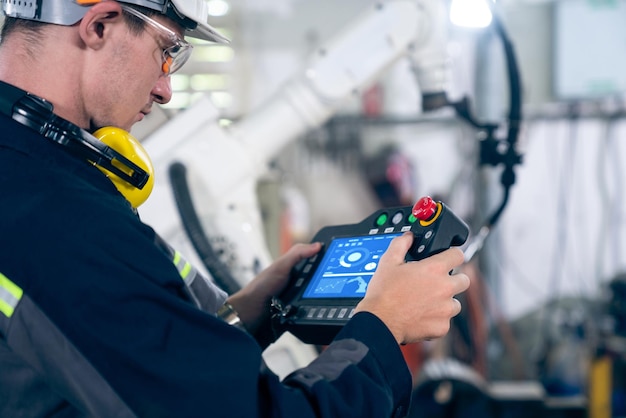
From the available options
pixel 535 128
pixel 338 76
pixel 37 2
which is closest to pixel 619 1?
pixel 535 128

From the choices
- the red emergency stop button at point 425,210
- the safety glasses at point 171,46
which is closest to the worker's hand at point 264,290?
the red emergency stop button at point 425,210

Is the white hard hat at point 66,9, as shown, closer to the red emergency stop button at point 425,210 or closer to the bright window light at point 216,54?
the red emergency stop button at point 425,210

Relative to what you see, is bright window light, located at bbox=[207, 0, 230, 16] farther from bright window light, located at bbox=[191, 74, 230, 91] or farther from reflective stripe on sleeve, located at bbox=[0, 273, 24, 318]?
reflective stripe on sleeve, located at bbox=[0, 273, 24, 318]

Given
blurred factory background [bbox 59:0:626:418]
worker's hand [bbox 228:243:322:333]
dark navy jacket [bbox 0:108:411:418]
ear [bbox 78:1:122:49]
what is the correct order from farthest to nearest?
blurred factory background [bbox 59:0:626:418] < worker's hand [bbox 228:243:322:333] < ear [bbox 78:1:122:49] < dark navy jacket [bbox 0:108:411:418]

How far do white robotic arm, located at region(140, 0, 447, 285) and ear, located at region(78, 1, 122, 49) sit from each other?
0.84 metres

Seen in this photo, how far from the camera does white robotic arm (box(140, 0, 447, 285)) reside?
1739mm

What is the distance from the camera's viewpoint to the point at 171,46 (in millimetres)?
987

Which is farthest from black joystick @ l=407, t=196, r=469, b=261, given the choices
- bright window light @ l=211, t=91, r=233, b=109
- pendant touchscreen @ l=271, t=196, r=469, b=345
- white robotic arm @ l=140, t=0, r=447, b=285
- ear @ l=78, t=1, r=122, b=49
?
bright window light @ l=211, t=91, r=233, b=109

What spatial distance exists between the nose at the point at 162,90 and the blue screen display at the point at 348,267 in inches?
15.8

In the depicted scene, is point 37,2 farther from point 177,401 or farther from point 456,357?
point 456,357

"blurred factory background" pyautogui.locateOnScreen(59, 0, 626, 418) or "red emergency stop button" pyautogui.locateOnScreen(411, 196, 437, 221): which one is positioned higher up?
"red emergency stop button" pyautogui.locateOnScreen(411, 196, 437, 221)

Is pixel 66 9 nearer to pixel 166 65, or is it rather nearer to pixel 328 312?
pixel 166 65

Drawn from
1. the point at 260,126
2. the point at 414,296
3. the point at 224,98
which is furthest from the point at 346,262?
the point at 224,98

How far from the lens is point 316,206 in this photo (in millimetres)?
4688
